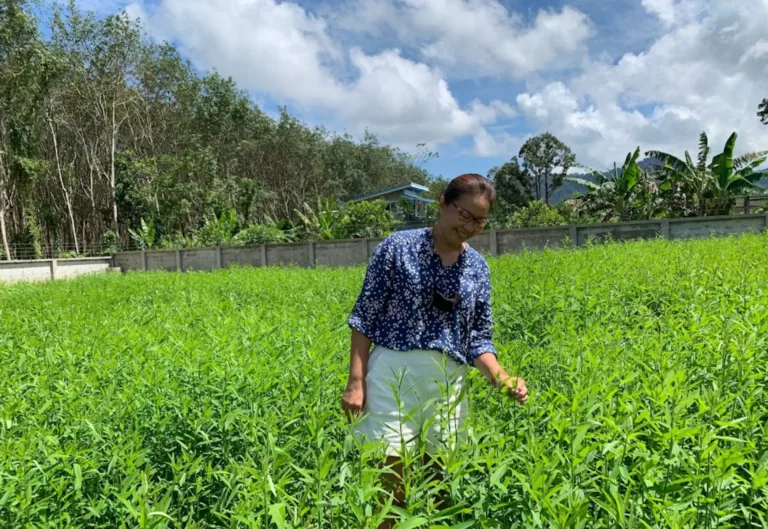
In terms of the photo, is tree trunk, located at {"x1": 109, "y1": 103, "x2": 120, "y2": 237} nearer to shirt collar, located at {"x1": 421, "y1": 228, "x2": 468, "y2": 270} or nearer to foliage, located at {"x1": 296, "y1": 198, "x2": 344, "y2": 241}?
foliage, located at {"x1": 296, "y1": 198, "x2": 344, "y2": 241}

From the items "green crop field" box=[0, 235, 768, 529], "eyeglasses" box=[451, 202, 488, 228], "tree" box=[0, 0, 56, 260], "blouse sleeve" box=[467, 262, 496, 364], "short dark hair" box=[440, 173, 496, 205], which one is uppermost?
"tree" box=[0, 0, 56, 260]

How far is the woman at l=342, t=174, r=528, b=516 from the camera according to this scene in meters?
2.23

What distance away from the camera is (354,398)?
7.41 feet

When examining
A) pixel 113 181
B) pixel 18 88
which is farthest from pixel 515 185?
pixel 18 88

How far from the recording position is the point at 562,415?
78.9 inches

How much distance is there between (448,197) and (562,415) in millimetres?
973

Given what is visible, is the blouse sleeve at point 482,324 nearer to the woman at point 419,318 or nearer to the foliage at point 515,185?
A: the woman at point 419,318

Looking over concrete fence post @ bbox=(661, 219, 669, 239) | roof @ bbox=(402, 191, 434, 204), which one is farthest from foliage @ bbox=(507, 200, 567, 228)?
roof @ bbox=(402, 191, 434, 204)

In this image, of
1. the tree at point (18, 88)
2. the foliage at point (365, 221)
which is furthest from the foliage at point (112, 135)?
the foliage at point (365, 221)

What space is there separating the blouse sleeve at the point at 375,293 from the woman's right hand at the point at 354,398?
0.71ft

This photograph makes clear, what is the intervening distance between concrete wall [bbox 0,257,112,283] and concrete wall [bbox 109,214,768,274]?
1.00m

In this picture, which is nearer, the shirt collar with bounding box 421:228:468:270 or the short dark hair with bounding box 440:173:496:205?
the short dark hair with bounding box 440:173:496:205

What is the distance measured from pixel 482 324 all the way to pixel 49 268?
27.4 m

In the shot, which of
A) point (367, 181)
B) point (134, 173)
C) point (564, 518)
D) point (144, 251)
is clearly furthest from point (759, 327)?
point (367, 181)
